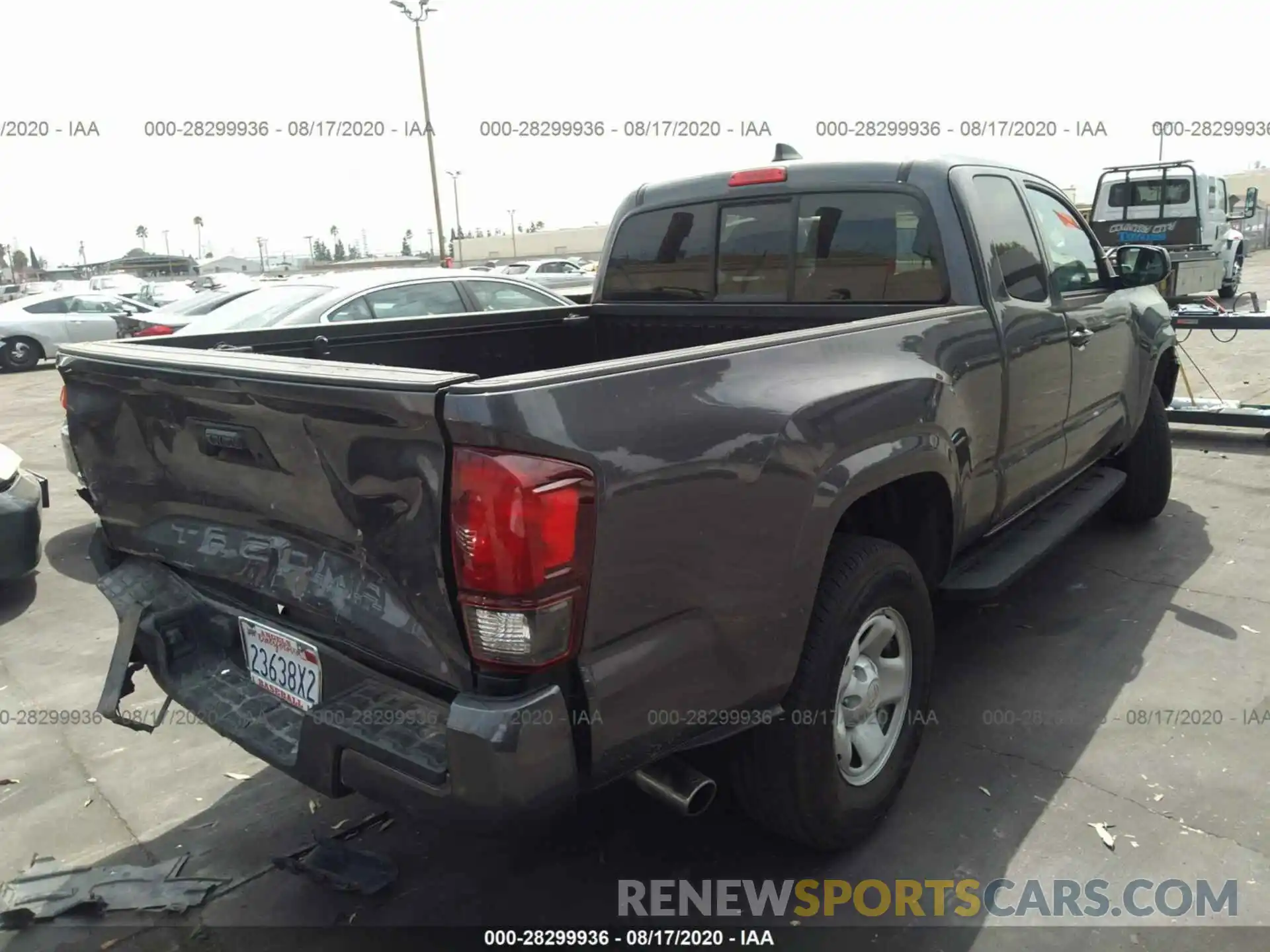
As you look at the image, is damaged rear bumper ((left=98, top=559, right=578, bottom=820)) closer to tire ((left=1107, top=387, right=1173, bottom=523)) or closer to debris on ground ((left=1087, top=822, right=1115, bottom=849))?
debris on ground ((left=1087, top=822, right=1115, bottom=849))

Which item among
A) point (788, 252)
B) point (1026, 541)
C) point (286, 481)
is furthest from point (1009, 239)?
point (286, 481)

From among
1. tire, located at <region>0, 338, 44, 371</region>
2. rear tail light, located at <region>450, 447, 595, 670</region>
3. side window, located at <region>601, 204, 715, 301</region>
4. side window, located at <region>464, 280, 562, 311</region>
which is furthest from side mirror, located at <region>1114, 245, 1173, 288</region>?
tire, located at <region>0, 338, 44, 371</region>

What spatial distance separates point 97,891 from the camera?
278cm

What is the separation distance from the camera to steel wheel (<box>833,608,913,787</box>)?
273 centimetres

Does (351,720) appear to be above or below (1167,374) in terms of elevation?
below

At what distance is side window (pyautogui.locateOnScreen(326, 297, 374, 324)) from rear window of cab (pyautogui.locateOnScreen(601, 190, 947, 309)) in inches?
120

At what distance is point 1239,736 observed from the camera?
3.35m

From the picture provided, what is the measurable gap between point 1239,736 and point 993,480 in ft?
4.07

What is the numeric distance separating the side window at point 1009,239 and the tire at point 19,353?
19343 millimetres

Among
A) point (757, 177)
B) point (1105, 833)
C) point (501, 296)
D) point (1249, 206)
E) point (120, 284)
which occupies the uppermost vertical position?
point (120, 284)

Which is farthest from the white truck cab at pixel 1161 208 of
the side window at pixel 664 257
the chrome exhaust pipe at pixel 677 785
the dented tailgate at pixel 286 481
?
the dented tailgate at pixel 286 481

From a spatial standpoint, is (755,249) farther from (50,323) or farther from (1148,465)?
(50,323)

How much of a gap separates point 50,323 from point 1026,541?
770 inches

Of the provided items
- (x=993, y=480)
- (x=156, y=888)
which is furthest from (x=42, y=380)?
(x=993, y=480)
